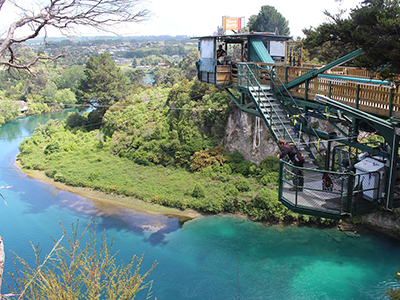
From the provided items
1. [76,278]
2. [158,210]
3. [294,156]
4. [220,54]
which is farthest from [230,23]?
[76,278]

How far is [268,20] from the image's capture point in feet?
176

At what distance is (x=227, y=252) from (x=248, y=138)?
9.70 metres

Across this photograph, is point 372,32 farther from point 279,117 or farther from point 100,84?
point 100,84

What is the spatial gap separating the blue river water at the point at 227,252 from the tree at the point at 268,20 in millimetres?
38940

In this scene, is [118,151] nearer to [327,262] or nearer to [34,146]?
[34,146]

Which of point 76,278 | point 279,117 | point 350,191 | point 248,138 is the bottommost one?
point 248,138

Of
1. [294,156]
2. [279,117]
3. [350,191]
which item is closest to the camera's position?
[350,191]

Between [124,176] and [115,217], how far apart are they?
536 cm

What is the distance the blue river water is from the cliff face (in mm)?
5751

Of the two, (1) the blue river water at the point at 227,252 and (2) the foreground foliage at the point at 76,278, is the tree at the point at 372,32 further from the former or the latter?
(1) the blue river water at the point at 227,252

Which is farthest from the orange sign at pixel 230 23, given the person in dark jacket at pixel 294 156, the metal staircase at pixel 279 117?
the person in dark jacket at pixel 294 156

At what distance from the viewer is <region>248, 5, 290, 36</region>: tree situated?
174 feet

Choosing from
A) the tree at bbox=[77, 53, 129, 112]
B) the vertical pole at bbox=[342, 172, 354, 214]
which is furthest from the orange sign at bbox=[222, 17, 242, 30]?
the tree at bbox=[77, 53, 129, 112]

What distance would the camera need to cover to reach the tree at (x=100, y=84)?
42344 millimetres
